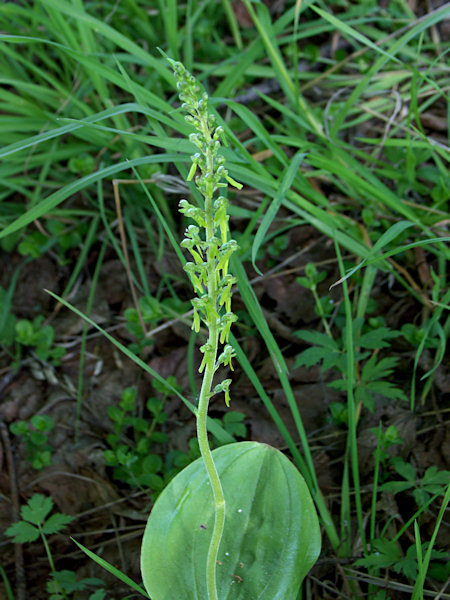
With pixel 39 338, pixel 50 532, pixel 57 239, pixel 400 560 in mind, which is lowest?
pixel 400 560

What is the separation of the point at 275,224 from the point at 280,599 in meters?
1.71

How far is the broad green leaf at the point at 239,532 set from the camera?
1517 mm

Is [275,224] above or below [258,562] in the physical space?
above

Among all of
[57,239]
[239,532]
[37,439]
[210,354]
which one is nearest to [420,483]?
[239,532]

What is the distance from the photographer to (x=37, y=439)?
2.23 m

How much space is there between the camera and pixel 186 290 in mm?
2656

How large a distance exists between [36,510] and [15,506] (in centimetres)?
33

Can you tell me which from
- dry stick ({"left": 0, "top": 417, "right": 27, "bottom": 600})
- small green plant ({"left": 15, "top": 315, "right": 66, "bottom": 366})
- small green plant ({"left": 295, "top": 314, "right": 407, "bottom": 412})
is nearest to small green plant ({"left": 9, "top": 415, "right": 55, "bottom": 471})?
dry stick ({"left": 0, "top": 417, "right": 27, "bottom": 600})

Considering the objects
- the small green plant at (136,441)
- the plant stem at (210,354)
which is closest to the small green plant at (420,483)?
the plant stem at (210,354)

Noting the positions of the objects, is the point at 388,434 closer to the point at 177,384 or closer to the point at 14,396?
the point at 177,384

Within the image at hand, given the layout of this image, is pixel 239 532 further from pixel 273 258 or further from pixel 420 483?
pixel 273 258

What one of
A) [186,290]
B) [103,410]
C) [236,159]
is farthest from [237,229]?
[103,410]

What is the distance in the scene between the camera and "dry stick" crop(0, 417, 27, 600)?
1.93 meters

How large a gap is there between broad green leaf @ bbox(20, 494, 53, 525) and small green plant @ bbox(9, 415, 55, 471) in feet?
1.04
